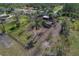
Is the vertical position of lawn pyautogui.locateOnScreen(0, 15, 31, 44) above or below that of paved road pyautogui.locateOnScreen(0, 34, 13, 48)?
above

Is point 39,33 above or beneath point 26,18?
beneath

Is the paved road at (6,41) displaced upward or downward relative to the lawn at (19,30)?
downward

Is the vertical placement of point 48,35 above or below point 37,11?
below

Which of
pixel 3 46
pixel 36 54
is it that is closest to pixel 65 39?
pixel 36 54

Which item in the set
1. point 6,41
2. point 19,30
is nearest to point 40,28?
point 19,30

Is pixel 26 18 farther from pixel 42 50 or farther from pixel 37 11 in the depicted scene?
pixel 42 50

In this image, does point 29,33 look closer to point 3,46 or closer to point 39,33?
point 39,33

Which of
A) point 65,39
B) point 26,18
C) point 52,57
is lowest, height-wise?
point 52,57

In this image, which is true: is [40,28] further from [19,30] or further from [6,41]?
[6,41]
